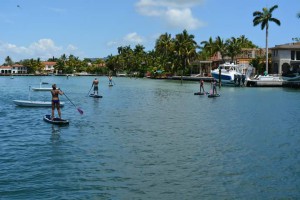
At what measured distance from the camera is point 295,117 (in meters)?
30.0

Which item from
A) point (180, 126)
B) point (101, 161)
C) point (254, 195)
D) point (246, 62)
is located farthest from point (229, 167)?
point (246, 62)

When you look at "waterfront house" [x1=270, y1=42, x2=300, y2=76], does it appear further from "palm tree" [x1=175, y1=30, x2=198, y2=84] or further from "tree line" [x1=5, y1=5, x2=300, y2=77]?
"palm tree" [x1=175, y1=30, x2=198, y2=84]

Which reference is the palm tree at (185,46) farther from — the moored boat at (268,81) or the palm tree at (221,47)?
the moored boat at (268,81)

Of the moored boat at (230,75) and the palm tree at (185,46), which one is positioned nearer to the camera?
the moored boat at (230,75)

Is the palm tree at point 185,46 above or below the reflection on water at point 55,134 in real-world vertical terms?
above

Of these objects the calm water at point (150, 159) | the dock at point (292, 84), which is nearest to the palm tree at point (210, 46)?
the dock at point (292, 84)

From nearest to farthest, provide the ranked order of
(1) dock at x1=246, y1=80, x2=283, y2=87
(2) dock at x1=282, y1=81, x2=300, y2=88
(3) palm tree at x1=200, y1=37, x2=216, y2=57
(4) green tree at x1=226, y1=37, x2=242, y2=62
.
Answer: (2) dock at x1=282, y1=81, x2=300, y2=88, (1) dock at x1=246, y1=80, x2=283, y2=87, (4) green tree at x1=226, y1=37, x2=242, y2=62, (3) palm tree at x1=200, y1=37, x2=216, y2=57

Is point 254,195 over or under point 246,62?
under

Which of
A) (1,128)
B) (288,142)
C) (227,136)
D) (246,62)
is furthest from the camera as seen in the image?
(246,62)

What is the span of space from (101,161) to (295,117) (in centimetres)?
1984

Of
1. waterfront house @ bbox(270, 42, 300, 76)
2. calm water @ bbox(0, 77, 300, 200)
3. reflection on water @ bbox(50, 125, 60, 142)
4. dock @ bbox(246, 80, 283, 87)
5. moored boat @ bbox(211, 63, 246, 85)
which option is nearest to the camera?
calm water @ bbox(0, 77, 300, 200)

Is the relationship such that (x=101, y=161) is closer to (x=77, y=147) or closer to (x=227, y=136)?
(x=77, y=147)

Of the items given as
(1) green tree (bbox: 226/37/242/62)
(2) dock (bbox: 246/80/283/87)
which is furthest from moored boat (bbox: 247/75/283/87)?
(1) green tree (bbox: 226/37/242/62)

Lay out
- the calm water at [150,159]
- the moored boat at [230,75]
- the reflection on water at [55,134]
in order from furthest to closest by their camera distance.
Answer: the moored boat at [230,75]
the reflection on water at [55,134]
the calm water at [150,159]
